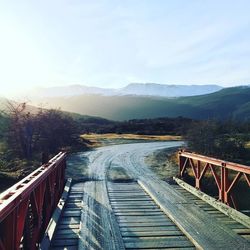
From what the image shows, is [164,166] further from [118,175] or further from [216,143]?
[216,143]

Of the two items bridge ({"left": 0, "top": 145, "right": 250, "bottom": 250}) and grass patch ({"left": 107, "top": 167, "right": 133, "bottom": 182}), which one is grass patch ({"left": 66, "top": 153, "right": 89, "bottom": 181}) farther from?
bridge ({"left": 0, "top": 145, "right": 250, "bottom": 250})

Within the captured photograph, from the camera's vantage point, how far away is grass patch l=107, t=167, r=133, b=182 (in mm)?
15008

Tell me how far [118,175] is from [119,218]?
7.88 metres

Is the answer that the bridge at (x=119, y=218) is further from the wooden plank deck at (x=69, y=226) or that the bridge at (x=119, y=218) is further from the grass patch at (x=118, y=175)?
the grass patch at (x=118, y=175)

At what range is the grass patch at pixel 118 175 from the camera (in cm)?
1501

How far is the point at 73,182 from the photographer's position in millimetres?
14055

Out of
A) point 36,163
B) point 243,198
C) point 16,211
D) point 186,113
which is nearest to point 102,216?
point 16,211

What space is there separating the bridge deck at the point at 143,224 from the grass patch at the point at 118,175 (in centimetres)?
363

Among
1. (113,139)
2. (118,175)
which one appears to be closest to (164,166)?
(118,175)

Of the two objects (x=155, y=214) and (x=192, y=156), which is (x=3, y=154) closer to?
(x=192, y=156)

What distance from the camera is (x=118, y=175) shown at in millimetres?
16172

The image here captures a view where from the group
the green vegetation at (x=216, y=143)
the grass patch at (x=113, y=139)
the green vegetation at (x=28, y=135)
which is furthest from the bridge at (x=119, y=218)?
the grass patch at (x=113, y=139)

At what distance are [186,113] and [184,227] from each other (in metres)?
185

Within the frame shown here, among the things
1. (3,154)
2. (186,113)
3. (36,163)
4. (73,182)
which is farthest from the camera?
(186,113)
